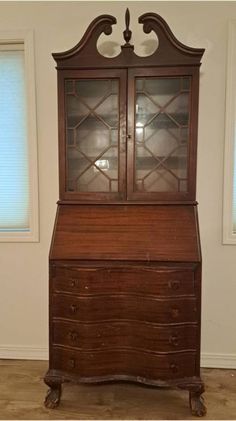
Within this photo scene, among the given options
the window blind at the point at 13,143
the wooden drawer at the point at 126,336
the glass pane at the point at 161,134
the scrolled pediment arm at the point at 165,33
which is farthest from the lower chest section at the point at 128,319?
the scrolled pediment arm at the point at 165,33

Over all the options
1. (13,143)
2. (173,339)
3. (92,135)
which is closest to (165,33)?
(92,135)

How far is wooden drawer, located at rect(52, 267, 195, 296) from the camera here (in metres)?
1.74

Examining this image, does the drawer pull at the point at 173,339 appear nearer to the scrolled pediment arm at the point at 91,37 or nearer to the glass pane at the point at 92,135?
the glass pane at the point at 92,135

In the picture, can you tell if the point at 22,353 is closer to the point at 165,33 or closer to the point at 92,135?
the point at 92,135

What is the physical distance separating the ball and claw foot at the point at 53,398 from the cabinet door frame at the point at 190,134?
122cm

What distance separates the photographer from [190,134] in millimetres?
1901

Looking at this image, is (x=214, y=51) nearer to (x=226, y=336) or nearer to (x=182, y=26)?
(x=182, y=26)

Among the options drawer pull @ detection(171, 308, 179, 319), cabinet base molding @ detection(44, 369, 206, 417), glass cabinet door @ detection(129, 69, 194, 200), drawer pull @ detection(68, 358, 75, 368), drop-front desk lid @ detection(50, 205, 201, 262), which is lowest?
cabinet base molding @ detection(44, 369, 206, 417)

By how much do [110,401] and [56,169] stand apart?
156 centimetres

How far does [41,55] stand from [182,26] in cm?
99

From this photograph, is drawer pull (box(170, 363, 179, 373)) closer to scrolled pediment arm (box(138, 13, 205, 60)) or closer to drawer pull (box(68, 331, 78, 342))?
drawer pull (box(68, 331, 78, 342))

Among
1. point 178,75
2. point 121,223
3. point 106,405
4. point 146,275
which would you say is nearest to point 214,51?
point 178,75

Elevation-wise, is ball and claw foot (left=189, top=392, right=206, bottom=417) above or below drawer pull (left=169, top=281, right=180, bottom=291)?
below

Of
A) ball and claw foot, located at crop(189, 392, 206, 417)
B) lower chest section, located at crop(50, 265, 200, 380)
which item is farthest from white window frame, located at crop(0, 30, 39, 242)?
ball and claw foot, located at crop(189, 392, 206, 417)
